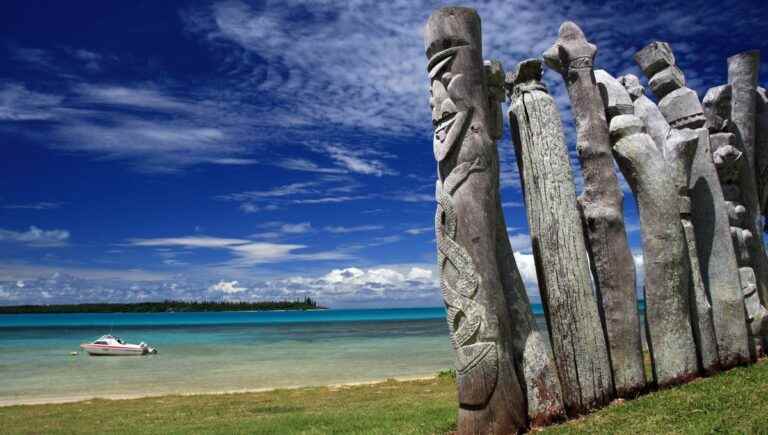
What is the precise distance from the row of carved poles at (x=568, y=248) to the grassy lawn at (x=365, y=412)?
37 cm

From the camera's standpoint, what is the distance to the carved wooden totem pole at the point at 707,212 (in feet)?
22.2

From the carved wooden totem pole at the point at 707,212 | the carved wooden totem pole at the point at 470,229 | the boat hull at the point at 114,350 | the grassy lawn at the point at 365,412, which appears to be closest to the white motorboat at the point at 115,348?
the boat hull at the point at 114,350

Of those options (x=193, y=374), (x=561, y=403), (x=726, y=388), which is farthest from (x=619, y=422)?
(x=193, y=374)

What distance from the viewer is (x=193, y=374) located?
21.2 meters

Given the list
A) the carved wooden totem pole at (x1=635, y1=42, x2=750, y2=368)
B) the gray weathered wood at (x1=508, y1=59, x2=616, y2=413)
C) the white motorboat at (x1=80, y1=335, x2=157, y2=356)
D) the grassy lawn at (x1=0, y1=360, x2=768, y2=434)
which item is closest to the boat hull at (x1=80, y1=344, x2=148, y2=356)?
the white motorboat at (x1=80, y1=335, x2=157, y2=356)

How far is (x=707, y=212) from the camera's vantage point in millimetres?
7133

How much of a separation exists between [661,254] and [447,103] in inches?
114

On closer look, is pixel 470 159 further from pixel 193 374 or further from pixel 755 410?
pixel 193 374

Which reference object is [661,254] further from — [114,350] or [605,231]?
[114,350]

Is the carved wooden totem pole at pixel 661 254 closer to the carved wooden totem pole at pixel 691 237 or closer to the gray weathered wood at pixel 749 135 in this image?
the carved wooden totem pole at pixel 691 237

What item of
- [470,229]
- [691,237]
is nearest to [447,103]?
[470,229]

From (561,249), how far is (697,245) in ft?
7.92

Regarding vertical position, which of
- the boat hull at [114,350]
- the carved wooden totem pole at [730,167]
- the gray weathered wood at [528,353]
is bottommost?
the boat hull at [114,350]

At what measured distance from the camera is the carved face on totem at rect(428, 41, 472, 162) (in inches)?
221
